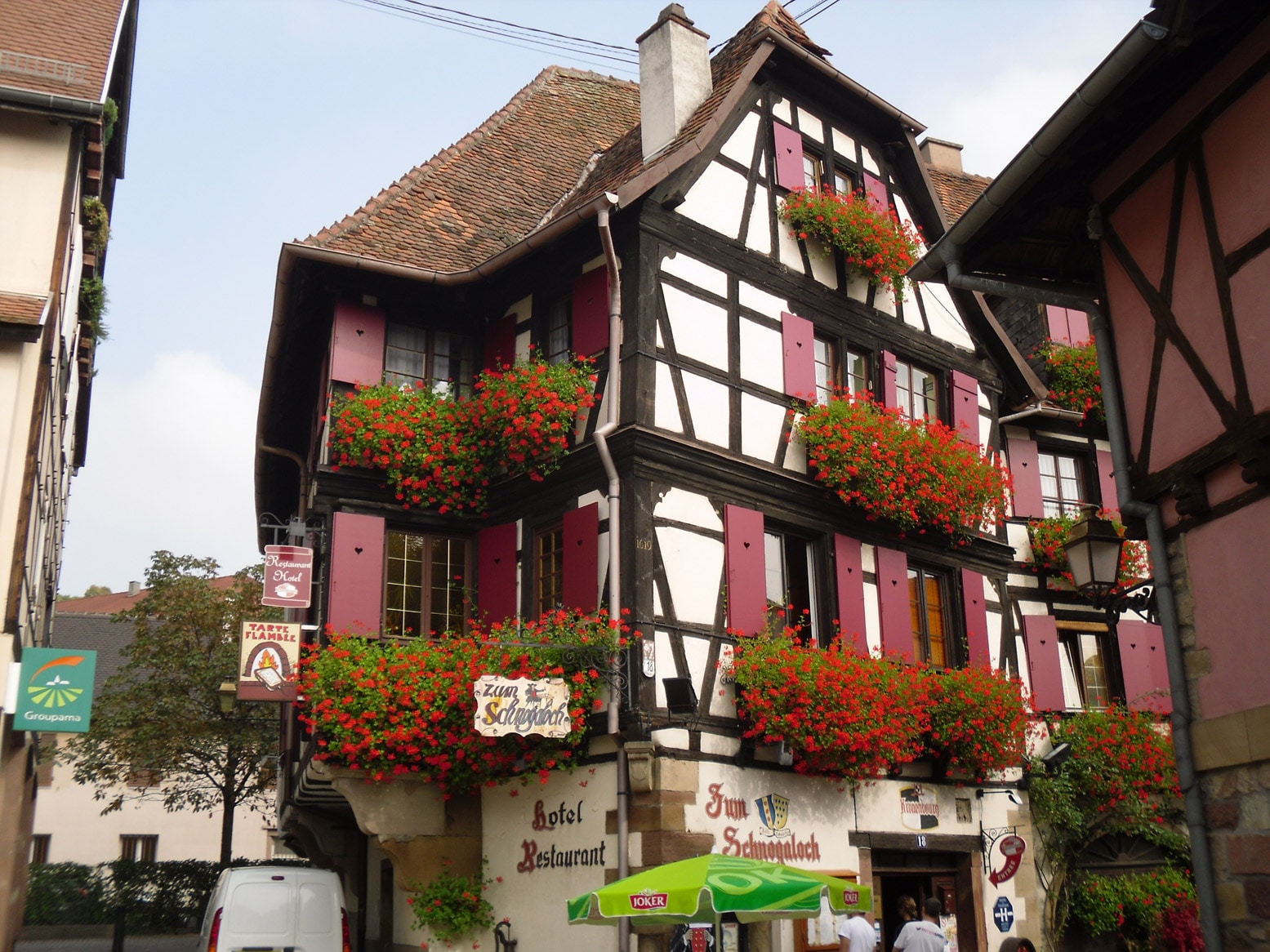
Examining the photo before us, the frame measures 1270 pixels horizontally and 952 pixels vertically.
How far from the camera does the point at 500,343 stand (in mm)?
15203

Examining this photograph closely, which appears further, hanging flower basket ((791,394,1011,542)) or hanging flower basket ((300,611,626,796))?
hanging flower basket ((791,394,1011,542))

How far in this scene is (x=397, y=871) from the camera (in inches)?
529

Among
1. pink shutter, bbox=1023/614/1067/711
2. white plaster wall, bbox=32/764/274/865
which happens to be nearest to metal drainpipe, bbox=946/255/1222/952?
pink shutter, bbox=1023/614/1067/711

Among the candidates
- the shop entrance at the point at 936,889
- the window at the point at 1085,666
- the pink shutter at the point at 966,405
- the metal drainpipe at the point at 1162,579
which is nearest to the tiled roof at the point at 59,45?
the metal drainpipe at the point at 1162,579

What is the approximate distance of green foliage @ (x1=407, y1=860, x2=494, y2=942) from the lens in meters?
12.8

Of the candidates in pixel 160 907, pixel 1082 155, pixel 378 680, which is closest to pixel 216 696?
Result: pixel 160 907

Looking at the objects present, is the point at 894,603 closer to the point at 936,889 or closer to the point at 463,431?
the point at 936,889

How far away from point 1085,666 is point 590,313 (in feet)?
29.2

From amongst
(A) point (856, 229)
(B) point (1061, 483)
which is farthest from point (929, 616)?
(A) point (856, 229)

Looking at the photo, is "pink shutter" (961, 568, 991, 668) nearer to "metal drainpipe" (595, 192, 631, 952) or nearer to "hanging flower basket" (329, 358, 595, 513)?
"metal drainpipe" (595, 192, 631, 952)

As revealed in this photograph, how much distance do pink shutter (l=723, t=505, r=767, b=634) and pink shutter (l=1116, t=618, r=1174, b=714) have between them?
20.0 feet

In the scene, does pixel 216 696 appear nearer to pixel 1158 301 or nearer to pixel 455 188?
pixel 455 188

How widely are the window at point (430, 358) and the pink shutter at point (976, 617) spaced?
6.77 metres

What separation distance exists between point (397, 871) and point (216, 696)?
13988mm
